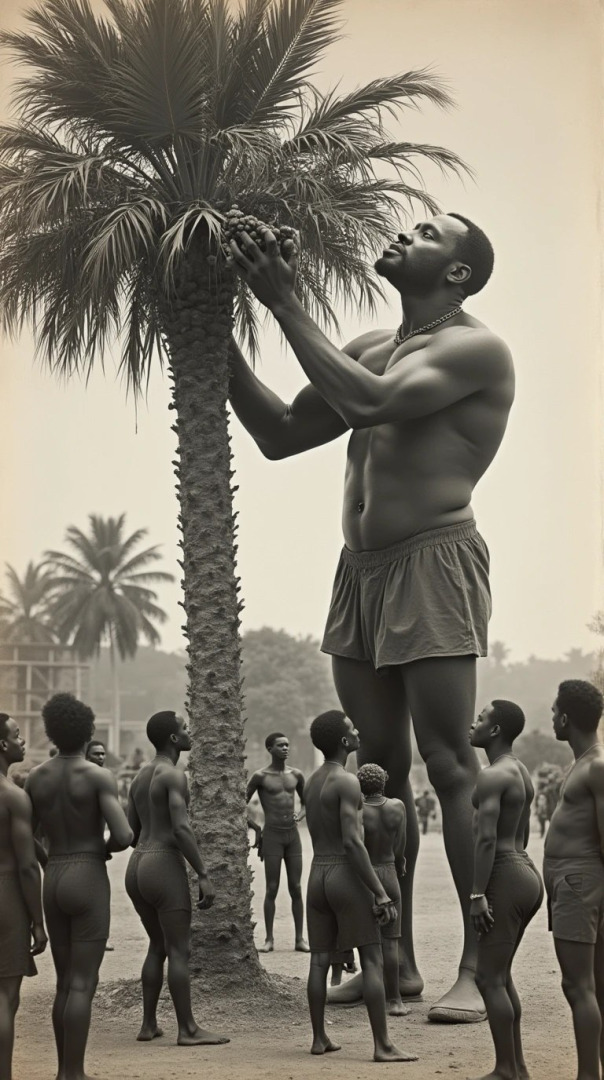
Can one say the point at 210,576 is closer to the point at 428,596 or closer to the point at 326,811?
the point at 428,596

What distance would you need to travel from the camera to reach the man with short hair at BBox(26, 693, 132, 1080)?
199 inches

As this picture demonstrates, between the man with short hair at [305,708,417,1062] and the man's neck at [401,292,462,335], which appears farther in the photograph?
the man's neck at [401,292,462,335]

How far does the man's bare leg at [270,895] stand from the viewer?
426 inches

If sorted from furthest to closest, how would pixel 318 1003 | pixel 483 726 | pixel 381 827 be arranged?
pixel 381 827, pixel 318 1003, pixel 483 726

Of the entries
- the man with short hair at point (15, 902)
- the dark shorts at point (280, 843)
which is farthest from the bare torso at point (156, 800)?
the dark shorts at point (280, 843)

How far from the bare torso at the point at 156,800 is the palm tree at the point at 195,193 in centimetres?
188

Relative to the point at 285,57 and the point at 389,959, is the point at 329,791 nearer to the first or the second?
the point at 389,959

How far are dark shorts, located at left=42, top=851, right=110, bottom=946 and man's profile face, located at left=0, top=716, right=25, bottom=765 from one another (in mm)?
375

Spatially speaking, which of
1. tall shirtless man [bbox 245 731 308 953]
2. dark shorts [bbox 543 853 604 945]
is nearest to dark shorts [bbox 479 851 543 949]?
dark shorts [bbox 543 853 604 945]

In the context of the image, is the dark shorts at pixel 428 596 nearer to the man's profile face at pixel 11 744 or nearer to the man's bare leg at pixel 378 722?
the man's bare leg at pixel 378 722

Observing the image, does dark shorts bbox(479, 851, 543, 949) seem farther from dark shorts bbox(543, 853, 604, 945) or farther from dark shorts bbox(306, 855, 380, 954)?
dark shorts bbox(306, 855, 380, 954)

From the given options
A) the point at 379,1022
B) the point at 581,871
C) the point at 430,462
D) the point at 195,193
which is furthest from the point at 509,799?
the point at 195,193

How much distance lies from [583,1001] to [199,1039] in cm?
199

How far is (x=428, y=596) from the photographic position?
6250 millimetres
